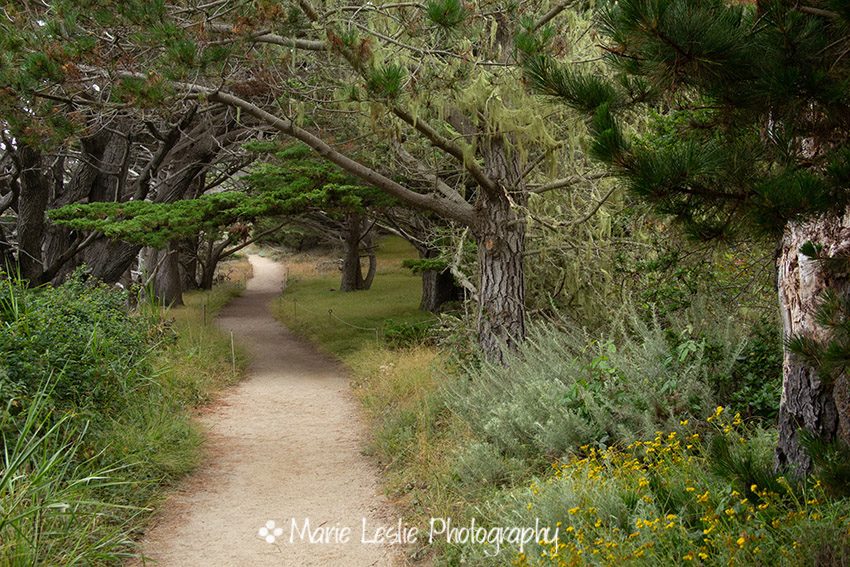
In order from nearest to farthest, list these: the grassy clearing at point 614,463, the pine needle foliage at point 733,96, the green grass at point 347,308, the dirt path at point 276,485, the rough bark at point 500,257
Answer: the pine needle foliage at point 733,96, the grassy clearing at point 614,463, the dirt path at point 276,485, the rough bark at point 500,257, the green grass at point 347,308

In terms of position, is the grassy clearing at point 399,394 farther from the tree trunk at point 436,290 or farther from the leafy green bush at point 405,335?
the tree trunk at point 436,290

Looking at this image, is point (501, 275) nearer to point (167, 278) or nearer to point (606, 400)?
A: point (606, 400)

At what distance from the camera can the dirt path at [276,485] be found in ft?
16.6

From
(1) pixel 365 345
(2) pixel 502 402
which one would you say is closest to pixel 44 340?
(2) pixel 502 402

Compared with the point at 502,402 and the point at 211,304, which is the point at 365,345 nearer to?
the point at 502,402

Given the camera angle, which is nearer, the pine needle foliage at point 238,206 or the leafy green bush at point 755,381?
the leafy green bush at point 755,381

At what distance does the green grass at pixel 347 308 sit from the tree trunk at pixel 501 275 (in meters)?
4.74

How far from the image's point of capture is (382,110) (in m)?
6.07

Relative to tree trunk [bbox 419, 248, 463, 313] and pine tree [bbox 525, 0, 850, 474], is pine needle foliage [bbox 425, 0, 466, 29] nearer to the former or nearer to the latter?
pine tree [bbox 525, 0, 850, 474]

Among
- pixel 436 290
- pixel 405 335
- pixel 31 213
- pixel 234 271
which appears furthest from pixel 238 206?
pixel 234 271

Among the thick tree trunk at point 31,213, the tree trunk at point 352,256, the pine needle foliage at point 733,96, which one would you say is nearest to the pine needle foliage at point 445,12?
the pine needle foliage at point 733,96

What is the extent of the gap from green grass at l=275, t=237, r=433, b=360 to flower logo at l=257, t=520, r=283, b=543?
285 inches

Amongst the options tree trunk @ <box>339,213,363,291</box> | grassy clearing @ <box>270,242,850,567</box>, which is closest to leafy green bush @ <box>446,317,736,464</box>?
grassy clearing @ <box>270,242,850,567</box>

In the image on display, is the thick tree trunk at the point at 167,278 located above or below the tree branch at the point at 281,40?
below
